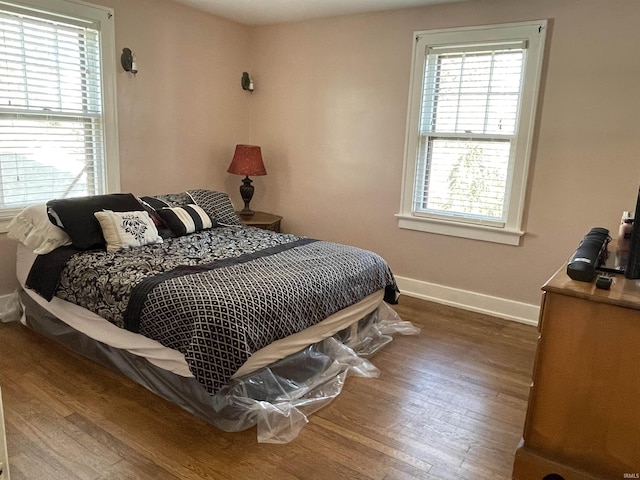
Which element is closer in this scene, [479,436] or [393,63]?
[479,436]

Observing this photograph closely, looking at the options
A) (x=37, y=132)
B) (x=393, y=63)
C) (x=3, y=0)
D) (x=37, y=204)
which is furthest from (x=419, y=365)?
(x=3, y=0)

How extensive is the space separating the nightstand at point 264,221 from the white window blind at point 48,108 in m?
1.23

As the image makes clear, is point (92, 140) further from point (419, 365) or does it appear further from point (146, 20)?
point (419, 365)

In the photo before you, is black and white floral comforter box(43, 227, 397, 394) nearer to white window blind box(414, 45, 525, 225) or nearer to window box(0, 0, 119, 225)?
window box(0, 0, 119, 225)

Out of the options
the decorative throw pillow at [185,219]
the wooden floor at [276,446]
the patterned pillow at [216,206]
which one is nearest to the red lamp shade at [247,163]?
the patterned pillow at [216,206]

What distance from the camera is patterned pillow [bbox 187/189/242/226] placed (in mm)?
3836

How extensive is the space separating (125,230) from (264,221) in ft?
4.93

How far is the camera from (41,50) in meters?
3.21

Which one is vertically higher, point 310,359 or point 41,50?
point 41,50

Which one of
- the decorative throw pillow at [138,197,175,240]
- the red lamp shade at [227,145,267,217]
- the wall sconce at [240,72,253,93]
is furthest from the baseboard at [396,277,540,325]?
the wall sconce at [240,72,253,93]

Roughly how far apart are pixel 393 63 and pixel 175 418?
3.18m

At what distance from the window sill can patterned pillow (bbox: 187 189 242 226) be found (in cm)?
145

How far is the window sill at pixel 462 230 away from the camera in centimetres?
366

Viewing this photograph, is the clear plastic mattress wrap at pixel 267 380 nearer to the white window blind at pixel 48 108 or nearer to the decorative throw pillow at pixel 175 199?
the white window blind at pixel 48 108
